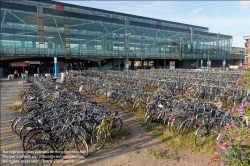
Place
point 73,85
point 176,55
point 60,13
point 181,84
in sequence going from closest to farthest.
Answer: 1. point 181,84
2. point 73,85
3. point 60,13
4. point 176,55

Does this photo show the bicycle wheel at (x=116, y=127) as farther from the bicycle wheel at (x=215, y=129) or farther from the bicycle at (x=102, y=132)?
the bicycle wheel at (x=215, y=129)

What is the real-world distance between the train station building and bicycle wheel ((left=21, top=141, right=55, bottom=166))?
17756 mm

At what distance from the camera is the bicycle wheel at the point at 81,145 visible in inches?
140

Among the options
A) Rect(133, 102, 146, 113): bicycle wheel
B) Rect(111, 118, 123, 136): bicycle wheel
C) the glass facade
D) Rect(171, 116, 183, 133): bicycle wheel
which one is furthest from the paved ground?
the glass facade

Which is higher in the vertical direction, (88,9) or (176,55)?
(88,9)

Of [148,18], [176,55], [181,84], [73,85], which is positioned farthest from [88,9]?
[181,84]

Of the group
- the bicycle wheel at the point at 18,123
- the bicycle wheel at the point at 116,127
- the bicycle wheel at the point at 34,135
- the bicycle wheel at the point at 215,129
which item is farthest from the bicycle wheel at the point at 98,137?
the bicycle wheel at the point at 215,129

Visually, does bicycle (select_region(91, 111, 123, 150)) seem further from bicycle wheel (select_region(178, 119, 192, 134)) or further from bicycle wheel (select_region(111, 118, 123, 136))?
bicycle wheel (select_region(178, 119, 192, 134))

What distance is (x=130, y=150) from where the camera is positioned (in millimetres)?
3906

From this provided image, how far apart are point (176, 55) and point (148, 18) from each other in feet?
67.9

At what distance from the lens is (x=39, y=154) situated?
323cm

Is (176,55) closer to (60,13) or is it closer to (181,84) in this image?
(60,13)

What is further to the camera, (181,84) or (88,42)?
(88,42)

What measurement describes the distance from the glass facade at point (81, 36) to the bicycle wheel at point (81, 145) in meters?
19.1
